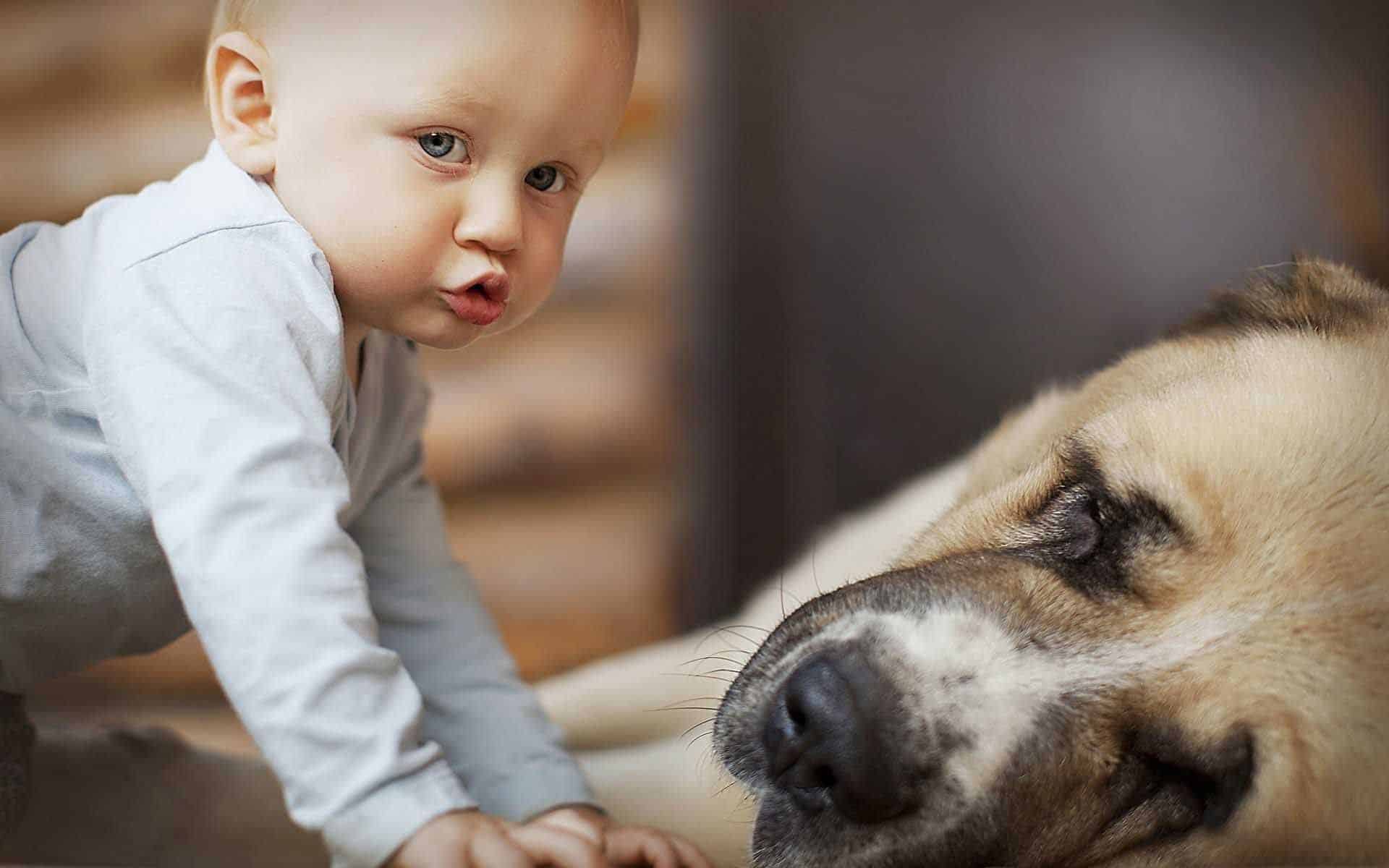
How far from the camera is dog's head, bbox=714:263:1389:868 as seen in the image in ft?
2.95

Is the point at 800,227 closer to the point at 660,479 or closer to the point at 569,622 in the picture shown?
the point at 660,479

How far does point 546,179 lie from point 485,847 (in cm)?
53

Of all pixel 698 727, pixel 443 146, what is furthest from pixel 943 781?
pixel 443 146

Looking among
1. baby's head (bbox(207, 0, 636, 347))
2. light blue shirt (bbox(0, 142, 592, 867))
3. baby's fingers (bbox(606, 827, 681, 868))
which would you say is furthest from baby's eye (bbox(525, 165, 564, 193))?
baby's fingers (bbox(606, 827, 681, 868))

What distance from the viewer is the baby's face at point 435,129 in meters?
0.94

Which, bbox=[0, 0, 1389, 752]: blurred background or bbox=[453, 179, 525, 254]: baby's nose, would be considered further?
bbox=[0, 0, 1389, 752]: blurred background

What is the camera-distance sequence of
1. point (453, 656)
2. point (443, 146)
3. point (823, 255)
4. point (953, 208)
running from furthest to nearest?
point (823, 255) → point (953, 208) → point (453, 656) → point (443, 146)

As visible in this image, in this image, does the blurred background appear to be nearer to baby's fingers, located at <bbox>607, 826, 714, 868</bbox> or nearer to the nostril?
baby's fingers, located at <bbox>607, 826, 714, 868</bbox>

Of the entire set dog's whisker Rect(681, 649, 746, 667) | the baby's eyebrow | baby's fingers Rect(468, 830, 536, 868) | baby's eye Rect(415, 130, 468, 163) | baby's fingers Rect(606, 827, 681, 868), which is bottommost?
dog's whisker Rect(681, 649, 746, 667)

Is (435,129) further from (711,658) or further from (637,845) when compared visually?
(711,658)

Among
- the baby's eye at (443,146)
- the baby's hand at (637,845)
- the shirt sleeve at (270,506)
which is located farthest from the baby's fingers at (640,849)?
the baby's eye at (443,146)

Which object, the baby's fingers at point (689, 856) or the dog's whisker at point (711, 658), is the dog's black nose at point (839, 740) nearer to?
the baby's fingers at point (689, 856)

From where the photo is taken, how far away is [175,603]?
1.11 meters

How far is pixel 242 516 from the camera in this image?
2.85 feet
